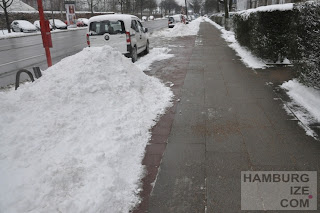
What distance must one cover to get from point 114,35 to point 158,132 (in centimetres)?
722

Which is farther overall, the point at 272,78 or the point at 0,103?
the point at 272,78

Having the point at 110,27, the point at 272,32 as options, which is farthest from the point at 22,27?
the point at 272,32

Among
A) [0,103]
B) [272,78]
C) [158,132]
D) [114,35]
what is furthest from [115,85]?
[114,35]

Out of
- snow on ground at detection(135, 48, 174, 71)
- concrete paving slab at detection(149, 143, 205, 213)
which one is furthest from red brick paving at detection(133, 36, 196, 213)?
snow on ground at detection(135, 48, 174, 71)

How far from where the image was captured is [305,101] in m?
5.89

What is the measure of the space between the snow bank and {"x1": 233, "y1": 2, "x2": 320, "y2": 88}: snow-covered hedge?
0.86 feet

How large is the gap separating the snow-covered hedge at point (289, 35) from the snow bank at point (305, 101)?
0.86 ft

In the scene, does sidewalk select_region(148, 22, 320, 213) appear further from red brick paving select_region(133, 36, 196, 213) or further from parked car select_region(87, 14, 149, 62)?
parked car select_region(87, 14, 149, 62)

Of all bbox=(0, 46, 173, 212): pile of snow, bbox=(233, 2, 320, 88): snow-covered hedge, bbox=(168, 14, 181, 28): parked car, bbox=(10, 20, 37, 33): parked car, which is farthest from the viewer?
bbox=(168, 14, 181, 28): parked car

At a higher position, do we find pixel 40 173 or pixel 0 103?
pixel 0 103

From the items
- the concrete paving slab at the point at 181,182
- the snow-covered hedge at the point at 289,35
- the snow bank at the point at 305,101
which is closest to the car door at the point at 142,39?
the snow-covered hedge at the point at 289,35

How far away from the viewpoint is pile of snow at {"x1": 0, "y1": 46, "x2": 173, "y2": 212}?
296cm

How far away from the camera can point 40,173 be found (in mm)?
3297

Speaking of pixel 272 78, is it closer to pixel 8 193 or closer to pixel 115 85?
pixel 115 85
